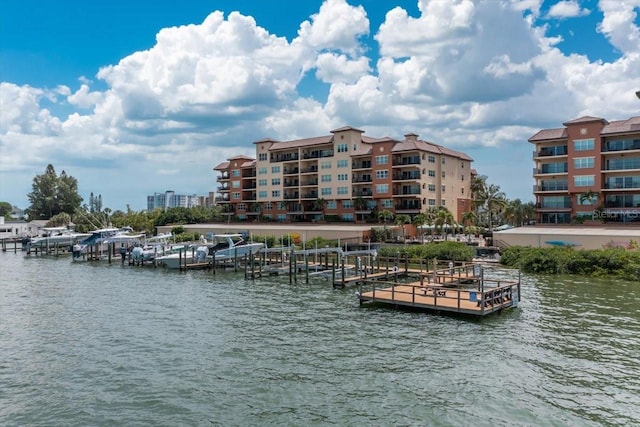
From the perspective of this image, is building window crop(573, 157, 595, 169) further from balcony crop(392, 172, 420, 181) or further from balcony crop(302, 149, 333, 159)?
balcony crop(302, 149, 333, 159)

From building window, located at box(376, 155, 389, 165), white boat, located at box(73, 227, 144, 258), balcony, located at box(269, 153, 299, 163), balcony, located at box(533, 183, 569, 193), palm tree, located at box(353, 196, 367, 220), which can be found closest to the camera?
balcony, located at box(533, 183, 569, 193)

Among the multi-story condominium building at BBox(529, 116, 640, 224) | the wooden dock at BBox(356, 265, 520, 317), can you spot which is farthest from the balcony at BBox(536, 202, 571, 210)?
the wooden dock at BBox(356, 265, 520, 317)

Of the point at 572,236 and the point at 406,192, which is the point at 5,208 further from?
the point at 572,236

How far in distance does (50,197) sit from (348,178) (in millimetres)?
86464

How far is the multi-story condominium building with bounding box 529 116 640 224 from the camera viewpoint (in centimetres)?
6106

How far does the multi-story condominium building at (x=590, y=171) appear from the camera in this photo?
200 ft

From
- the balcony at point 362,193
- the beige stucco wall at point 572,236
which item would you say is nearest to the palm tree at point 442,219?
the beige stucco wall at point 572,236

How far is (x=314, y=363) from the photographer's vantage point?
21156mm

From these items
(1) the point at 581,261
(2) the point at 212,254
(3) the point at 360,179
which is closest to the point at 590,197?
(1) the point at 581,261

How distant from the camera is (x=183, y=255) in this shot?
187 ft

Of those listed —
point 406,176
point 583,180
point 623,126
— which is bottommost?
point 583,180

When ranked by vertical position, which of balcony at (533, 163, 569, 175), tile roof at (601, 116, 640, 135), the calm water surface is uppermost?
tile roof at (601, 116, 640, 135)

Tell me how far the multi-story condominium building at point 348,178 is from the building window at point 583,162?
2090 centimetres

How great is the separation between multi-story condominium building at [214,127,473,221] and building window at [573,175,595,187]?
824 inches
